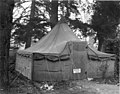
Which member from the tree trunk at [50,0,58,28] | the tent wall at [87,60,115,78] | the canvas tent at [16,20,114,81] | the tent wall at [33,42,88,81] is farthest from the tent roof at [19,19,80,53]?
the tree trunk at [50,0,58,28]

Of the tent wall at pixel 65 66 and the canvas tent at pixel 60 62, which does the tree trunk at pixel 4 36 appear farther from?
the tent wall at pixel 65 66

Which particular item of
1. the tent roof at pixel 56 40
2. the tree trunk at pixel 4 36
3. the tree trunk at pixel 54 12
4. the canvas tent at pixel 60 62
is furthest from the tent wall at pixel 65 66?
the tree trunk at pixel 54 12

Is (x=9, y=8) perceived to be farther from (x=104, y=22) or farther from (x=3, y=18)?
(x=104, y=22)

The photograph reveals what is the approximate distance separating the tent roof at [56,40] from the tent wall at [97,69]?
173 centimetres

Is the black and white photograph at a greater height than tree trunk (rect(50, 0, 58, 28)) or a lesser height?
lesser

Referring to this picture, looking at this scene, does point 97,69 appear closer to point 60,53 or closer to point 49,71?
point 60,53

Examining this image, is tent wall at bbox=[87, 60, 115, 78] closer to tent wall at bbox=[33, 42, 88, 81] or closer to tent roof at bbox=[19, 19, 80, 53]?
tent wall at bbox=[33, 42, 88, 81]

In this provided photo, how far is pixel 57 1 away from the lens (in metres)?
13.6

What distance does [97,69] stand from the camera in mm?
10289

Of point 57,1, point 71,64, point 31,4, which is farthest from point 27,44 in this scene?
point 71,64

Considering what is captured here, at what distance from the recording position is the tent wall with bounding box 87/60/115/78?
1003cm

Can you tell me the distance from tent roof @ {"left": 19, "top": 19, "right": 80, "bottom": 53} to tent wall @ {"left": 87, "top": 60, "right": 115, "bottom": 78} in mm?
1732

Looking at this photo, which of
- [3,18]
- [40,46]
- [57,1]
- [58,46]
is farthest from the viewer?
[57,1]

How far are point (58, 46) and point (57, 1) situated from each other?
5.19 meters
